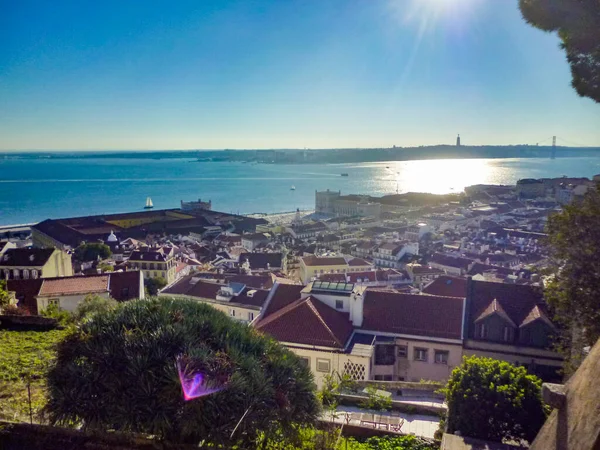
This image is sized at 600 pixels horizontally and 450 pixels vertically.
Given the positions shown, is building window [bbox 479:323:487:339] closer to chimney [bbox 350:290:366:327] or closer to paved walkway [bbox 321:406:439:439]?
chimney [bbox 350:290:366:327]

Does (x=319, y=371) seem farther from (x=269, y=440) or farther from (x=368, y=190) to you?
(x=368, y=190)

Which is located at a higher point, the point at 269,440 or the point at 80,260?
the point at 269,440

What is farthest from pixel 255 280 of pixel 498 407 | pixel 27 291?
pixel 498 407

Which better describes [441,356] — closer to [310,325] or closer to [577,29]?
[310,325]

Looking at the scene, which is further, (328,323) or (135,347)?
(328,323)

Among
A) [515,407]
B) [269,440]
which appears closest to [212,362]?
[269,440]
